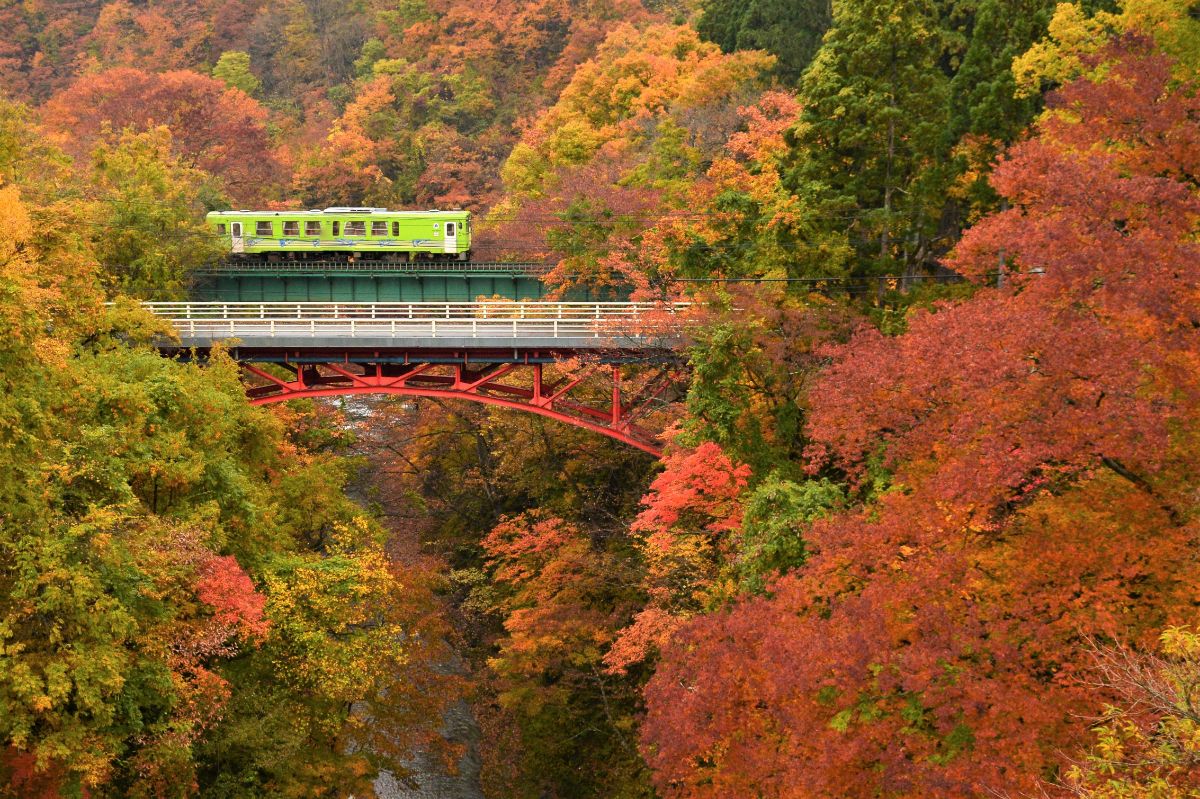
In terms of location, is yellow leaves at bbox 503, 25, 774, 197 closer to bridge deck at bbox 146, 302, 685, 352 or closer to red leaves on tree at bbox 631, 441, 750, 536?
bridge deck at bbox 146, 302, 685, 352

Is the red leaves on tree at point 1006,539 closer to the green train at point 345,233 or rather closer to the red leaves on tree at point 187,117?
the green train at point 345,233

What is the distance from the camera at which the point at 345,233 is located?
43.9m

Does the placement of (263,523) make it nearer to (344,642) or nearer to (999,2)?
(344,642)

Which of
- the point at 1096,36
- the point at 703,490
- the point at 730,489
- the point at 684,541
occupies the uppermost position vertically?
the point at 1096,36

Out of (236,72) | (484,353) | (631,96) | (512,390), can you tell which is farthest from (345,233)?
(236,72)

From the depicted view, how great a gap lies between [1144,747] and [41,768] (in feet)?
40.4

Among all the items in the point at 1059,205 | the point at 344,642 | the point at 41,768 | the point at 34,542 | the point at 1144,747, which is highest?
the point at 1059,205

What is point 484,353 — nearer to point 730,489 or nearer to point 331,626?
point 730,489

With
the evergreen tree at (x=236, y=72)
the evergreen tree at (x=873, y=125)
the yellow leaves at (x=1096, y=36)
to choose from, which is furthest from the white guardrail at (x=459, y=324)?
the evergreen tree at (x=236, y=72)

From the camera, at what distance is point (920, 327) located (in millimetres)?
16578

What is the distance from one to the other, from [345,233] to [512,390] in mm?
17906

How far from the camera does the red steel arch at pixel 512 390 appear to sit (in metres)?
27.3

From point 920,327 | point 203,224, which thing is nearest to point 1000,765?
point 920,327

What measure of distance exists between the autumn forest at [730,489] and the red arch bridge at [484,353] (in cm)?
145
